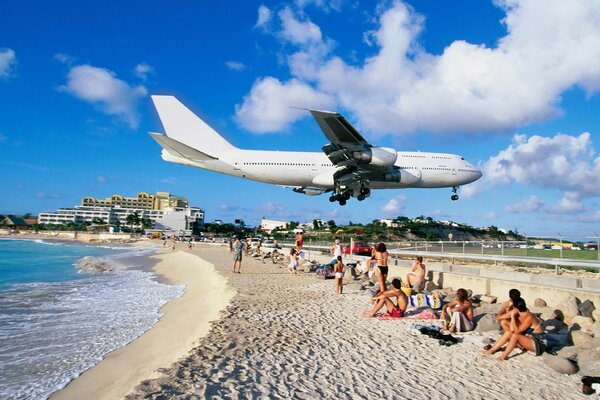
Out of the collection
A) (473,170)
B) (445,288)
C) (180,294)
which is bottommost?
(180,294)

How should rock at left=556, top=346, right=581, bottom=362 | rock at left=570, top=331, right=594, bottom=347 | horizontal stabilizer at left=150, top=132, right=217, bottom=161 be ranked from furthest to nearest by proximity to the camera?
1. horizontal stabilizer at left=150, top=132, right=217, bottom=161
2. rock at left=570, top=331, right=594, bottom=347
3. rock at left=556, top=346, right=581, bottom=362

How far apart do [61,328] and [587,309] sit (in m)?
13.4

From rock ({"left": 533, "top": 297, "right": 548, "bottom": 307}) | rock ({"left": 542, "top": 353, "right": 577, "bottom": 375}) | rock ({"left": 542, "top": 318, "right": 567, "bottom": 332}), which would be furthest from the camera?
rock ({"left": 533, "top": 297, "right": 548, "bottom": 307})

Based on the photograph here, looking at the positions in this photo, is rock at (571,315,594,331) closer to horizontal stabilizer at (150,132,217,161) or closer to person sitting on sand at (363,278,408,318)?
person sitting on sand at (363,278,408,318)

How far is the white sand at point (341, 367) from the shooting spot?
17.5ft

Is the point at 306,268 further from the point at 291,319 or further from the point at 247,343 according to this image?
the point at 247,343

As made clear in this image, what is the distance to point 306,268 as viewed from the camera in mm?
22203

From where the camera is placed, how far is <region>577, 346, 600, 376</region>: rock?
574 cm

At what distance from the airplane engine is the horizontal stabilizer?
29.9 feet

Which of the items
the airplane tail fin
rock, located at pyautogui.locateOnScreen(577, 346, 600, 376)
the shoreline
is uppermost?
the airplane tail fin

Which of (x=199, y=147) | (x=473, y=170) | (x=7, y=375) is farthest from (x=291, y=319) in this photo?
(x=473, y=170)

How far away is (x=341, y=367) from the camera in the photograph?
6.34 metres

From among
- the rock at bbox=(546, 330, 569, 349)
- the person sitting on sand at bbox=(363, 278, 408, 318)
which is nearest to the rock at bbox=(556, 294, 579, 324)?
the rock at bbox=(546, 330, 569, 349)

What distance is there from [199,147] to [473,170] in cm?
1892
